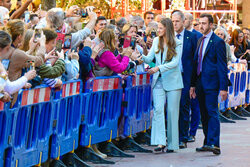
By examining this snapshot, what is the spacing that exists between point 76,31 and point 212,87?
240cm

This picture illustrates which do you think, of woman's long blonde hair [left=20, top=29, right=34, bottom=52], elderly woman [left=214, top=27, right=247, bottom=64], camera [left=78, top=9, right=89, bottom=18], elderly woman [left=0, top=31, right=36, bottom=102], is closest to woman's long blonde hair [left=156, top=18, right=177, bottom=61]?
camera [left=78, top=9, right=89, bottom=18]

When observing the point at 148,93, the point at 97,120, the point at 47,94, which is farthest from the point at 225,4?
the point at 47,94

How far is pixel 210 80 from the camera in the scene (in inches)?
431

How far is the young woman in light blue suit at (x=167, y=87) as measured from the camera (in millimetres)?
10891

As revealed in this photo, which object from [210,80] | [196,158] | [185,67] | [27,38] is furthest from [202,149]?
[27,38]

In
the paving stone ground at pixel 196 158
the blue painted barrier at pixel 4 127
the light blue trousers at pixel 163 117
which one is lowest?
the paving stone ground at pixel 196 158

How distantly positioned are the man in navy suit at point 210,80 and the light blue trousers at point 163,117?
0.44 metres

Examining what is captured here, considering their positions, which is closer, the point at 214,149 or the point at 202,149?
the point at 214,149

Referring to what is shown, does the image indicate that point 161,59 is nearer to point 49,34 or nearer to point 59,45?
point 59,45

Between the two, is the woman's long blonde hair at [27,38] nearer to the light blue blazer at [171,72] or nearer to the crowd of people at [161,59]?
the crowd of people at [161,59]

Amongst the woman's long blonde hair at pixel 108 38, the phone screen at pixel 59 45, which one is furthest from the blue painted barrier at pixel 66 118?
the woman's long blonde hair at pixel 108 38

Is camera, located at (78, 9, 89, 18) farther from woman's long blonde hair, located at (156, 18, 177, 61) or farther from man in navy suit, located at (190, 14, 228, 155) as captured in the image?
man in navy suit, located at (190, 14, 228, 155)

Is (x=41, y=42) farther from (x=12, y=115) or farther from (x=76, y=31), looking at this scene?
(x=76, y=31)

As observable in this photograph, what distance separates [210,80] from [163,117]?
38.8 inches
